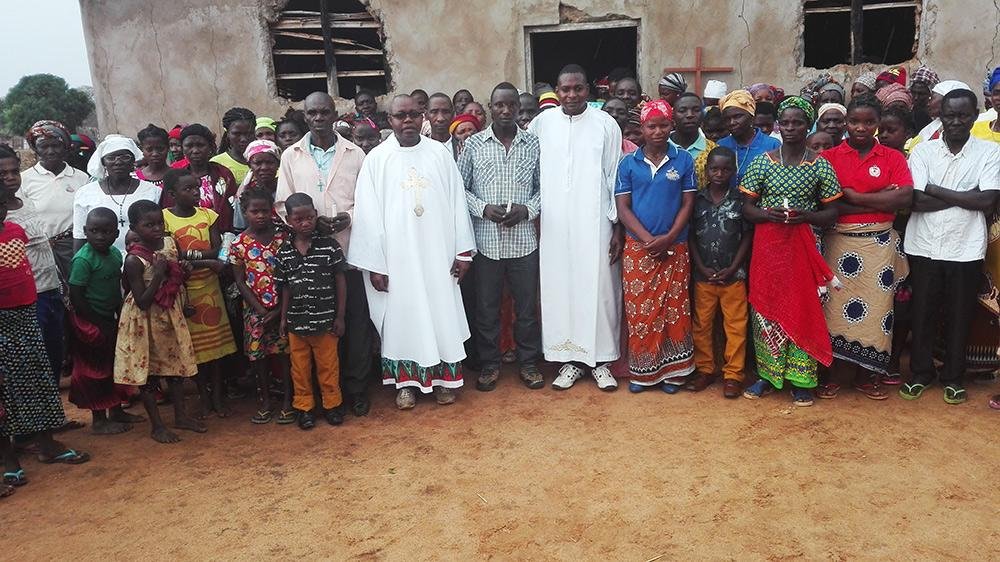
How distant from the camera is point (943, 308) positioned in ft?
13.7

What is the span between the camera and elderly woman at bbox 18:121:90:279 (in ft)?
15.8

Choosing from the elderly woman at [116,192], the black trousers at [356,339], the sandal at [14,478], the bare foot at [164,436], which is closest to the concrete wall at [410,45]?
the elderly woman at [116,192]

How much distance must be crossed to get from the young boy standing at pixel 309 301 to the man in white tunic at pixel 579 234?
4.44ft

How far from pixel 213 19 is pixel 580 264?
6.21m

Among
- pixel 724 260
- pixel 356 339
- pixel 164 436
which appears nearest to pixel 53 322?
pixel 164 436

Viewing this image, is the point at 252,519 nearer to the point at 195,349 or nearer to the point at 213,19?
the point at 195,349

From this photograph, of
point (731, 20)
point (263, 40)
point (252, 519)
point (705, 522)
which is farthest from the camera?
point (263, 40)

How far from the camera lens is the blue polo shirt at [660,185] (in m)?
4.10

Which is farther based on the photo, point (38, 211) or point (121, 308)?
point (38, 211)

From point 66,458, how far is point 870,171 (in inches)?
185

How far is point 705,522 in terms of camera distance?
2908 mm

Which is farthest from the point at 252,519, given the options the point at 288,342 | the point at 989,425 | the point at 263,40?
the point at 263,40

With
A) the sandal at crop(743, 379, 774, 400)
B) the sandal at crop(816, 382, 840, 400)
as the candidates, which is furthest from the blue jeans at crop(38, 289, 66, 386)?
the sandal at crop(816, 382, 840, 400)

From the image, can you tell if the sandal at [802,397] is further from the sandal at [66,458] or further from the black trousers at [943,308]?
the sandal at [66,458]
